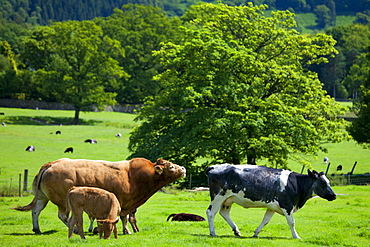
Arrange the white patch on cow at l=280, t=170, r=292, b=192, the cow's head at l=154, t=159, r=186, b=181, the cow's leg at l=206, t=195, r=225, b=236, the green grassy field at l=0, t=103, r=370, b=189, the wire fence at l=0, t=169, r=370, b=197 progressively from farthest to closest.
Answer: the green grassy field at l=0, t=103, r=370, b=189 → the wire fence at l=0, t=169, r=370, b=197 → the cow's head at l=154, t=159, r=186, b=181 → the white patch on cow at l=280, t=170, r=292, b=192 → the cow's leg at l=206, t=195, r=225, b=236

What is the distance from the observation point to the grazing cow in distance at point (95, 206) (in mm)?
15211

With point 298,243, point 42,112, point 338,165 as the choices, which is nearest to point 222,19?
point 338,165

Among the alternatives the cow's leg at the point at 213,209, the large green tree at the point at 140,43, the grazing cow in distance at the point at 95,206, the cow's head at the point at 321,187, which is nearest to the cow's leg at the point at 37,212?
the grazing cow in distance at the point at 95,206

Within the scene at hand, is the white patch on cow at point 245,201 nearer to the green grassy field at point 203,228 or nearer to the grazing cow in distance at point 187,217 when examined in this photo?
the green grassy field at point 203,228

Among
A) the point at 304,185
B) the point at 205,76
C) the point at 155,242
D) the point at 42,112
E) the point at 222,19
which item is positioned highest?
the point at 222,19

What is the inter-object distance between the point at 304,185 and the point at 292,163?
1543 inches

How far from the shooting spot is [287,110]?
3534 centimetres

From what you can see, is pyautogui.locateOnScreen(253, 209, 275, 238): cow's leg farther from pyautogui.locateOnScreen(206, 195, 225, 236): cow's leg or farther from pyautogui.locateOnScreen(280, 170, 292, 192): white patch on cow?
pyautogui.locateOnScreen(206, 195, 225, 236): cow's leg

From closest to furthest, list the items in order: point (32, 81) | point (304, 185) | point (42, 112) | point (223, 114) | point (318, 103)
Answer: point (304, 185) < point (223, 114) < point (318, 103) < point (42, 112) < point (32, 81)

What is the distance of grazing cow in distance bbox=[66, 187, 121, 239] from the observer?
1521 centimetres

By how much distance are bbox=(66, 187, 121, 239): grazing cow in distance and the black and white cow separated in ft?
10.7

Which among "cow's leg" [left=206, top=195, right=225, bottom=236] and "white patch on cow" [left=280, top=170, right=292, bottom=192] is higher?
"white patch on cow" [left=280, top=170, right=292, bottom=192]

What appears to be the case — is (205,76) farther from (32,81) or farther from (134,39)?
(134,39)

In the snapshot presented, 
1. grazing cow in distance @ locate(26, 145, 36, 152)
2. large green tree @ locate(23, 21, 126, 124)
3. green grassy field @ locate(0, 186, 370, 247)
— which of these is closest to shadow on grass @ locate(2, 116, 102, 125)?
large green tree @ locate(23, 21, 126, 124)
